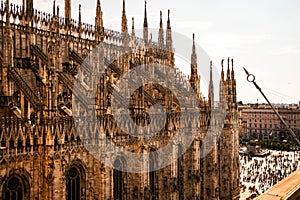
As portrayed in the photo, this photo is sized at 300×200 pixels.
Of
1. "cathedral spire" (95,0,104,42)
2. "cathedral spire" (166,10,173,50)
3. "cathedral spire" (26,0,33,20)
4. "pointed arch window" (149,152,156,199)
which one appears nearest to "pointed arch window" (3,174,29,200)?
"pointed arch window" (149,152,156,199)

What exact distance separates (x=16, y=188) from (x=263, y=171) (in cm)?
5105

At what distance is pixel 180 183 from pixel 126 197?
642 cm

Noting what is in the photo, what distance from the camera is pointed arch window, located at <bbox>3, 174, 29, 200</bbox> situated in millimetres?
15414

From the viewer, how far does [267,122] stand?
101062 millimetres

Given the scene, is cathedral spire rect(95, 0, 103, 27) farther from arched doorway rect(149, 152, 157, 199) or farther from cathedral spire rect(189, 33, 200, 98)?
cathedral spire rect(189, 33, 200, 98)

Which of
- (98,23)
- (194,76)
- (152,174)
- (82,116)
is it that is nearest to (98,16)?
(98,23)

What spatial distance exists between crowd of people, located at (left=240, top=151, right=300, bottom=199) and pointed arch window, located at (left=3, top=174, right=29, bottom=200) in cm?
3006

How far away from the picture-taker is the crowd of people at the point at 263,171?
46.5 metres

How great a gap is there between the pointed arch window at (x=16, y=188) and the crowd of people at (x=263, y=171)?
30.1 m

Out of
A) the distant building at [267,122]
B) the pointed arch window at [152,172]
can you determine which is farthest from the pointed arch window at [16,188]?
the distant building at [267,122]

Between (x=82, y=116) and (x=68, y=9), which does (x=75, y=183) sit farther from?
(x=68, y=9)

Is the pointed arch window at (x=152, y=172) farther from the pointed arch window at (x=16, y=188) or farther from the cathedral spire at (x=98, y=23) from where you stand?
the pointed arch window at (x=16, y=188)

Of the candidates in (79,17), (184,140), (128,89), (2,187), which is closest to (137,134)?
(128,89)

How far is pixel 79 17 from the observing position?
94.8 feet
